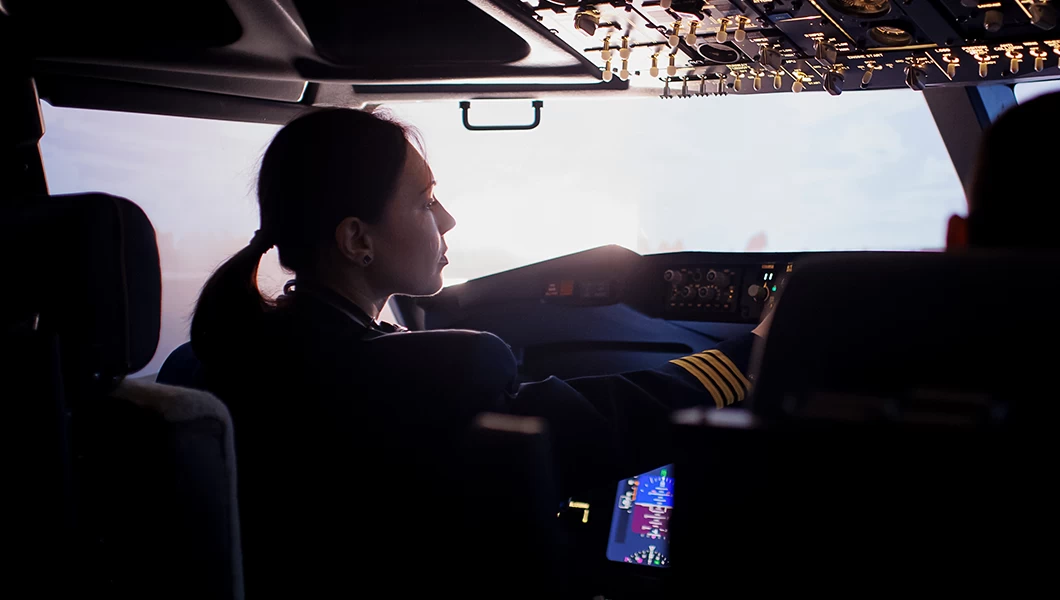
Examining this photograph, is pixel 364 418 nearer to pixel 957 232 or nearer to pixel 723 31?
pixel 957 232

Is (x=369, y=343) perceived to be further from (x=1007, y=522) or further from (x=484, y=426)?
(x=1007, y=522)

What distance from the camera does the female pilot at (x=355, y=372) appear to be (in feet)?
3.31

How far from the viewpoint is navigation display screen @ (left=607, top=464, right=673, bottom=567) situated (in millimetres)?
1689

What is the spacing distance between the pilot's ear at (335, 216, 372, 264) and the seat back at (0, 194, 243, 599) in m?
0.25

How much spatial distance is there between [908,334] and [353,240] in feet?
2.61

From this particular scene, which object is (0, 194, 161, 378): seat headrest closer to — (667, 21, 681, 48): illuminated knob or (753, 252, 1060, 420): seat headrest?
(753, 252, 1060, 420): seat headrest

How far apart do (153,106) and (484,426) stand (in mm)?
1686

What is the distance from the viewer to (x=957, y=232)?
0.66m

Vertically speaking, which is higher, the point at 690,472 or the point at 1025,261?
the point at 1025,261

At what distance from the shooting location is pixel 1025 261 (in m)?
0.52

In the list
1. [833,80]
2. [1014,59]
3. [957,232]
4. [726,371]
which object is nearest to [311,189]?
[726,371]

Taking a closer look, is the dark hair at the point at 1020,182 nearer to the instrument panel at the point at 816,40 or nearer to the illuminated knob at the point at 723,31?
the instrument panel at the point at 816,40

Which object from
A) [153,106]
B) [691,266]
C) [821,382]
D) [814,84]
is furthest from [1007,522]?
[153,106]

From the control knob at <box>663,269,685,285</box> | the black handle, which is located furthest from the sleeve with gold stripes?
the black handle
